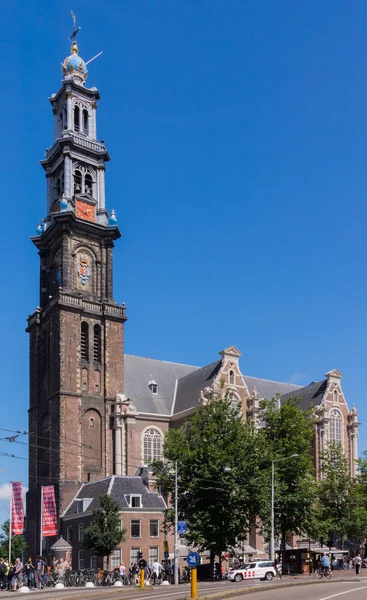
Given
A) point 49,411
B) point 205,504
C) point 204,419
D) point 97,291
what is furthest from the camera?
point 97,291

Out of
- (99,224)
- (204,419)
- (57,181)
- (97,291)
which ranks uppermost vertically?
(57,181)

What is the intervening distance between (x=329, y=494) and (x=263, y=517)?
18.2m

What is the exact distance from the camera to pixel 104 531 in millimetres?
57000

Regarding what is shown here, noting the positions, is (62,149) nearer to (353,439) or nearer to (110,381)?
(110,381)

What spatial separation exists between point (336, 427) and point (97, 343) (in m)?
28.3

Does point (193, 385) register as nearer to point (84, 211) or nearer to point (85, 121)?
point (84, 211)

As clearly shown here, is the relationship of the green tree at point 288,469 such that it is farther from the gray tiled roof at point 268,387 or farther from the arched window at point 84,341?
the gray tiled roof at point 268,387

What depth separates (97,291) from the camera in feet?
274

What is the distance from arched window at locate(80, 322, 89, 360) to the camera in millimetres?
79750

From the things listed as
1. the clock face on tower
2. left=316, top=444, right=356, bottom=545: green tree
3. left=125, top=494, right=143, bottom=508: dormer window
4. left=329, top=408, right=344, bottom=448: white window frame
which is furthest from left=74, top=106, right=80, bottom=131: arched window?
left=316, top=444, right=356, bottom=545: green tree

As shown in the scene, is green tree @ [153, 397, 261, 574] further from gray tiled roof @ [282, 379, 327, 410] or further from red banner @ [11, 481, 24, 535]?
gray tiled roof @ [282, 379, 327, 410]

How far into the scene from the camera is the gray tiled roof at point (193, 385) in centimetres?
8406

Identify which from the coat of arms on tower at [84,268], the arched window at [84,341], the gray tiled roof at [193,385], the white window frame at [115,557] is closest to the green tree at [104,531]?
the white window frame at [115,557]

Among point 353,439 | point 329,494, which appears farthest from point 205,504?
point 353,439
